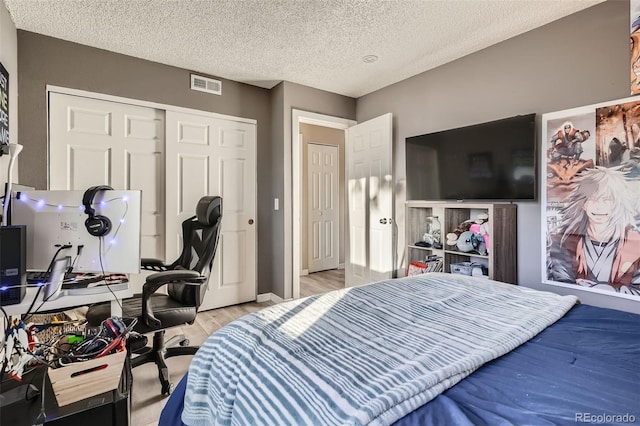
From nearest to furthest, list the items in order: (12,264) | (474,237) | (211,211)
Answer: (12,264), (211,211), (474,237)

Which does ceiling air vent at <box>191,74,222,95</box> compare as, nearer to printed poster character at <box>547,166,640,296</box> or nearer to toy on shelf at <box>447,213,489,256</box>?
toy on shelf at <box>447,213,489,256</box>

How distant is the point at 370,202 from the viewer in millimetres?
3627

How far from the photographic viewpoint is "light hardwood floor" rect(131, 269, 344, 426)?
1.71m

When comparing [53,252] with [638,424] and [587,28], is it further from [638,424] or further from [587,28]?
[587,28]

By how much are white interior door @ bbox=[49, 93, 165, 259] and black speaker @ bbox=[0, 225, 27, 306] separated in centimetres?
169

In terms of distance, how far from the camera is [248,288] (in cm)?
356

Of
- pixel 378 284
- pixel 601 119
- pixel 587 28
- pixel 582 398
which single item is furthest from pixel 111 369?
pixel 587 28

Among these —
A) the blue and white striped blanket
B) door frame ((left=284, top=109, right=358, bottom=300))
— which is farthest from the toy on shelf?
door frame ((left=284, top=109, right=358, bottom=300))

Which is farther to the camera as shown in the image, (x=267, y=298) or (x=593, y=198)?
(x=267, y=298)

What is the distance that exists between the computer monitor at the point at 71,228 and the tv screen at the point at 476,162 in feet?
8.38

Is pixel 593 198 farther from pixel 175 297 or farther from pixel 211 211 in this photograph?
pixel 175 297

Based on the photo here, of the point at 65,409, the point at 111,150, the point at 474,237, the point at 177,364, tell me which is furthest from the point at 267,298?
the point at 65,409

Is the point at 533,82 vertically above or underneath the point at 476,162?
above

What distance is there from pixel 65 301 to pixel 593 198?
307 centimetres
